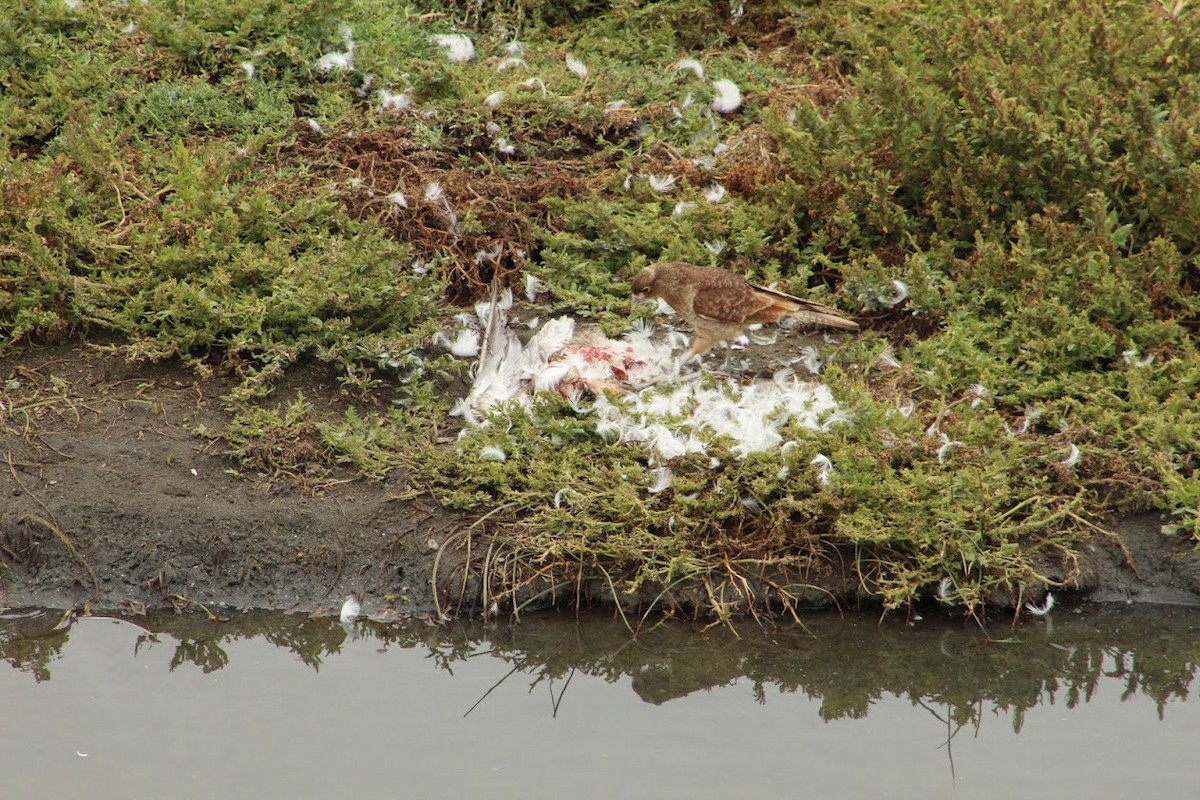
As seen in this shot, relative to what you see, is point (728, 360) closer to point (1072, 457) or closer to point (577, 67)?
point (1072, 457)

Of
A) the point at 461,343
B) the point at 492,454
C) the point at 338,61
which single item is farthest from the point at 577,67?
the point at 492,454

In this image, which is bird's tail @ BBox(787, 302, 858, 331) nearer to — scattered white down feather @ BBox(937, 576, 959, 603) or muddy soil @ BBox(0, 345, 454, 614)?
scattered white down feather @ BBox(937, 576, 959, 603)

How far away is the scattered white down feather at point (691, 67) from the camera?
809 centimetres

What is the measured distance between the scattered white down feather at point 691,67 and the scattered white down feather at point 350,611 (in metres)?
4.17

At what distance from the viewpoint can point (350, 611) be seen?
207 inches

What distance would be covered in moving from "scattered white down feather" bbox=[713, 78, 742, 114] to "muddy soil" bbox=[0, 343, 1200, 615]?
11.1ft

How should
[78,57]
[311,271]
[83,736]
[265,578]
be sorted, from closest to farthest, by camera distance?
[83,736]
[265,578]
[311,271]
[78,57]

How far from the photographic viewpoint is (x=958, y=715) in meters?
4.78

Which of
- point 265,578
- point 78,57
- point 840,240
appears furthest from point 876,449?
point 78,57

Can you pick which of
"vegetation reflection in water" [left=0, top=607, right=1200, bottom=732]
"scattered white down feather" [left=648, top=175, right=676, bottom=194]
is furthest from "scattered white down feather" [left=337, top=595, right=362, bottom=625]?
"scattered white down feather" [left=648, top=175, right=676, bottom=194]

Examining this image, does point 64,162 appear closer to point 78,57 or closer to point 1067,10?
point 78,57

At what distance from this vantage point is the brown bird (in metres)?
5.97

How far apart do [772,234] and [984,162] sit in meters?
1.06

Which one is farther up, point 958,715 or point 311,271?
point 311,271
